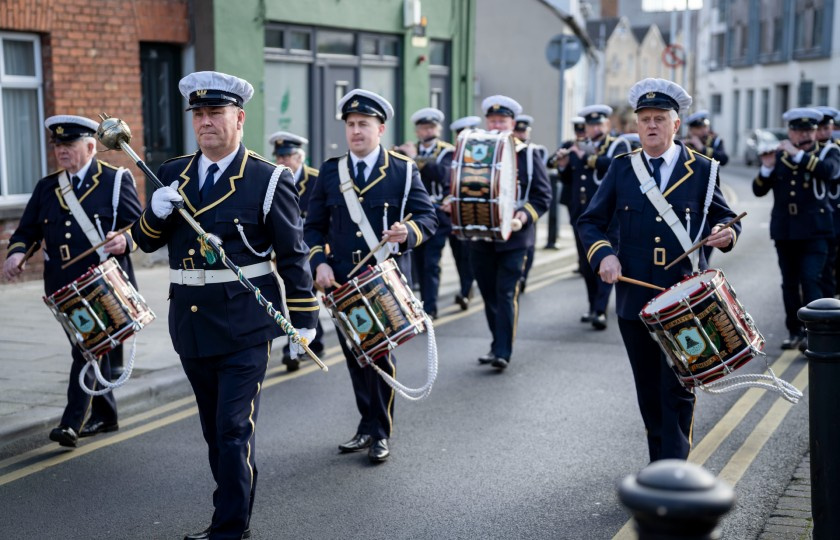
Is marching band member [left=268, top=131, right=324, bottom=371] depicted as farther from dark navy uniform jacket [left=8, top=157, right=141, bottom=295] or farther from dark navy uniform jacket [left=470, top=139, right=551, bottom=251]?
dark navy uniform jacket [left=8, top=157, right=141, bottom=295]

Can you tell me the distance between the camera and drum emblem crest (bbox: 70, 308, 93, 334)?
6.57m

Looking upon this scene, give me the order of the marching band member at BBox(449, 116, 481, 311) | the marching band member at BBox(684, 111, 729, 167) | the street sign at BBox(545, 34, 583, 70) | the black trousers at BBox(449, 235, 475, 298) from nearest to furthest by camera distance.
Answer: the marching band member at BBox(449, 116, 481, 311) < the black trousers at BBox(449, 235, 475, 298) < the marching band member at BBox(684, 111, 729, 167) < the street sign at BBox(545, 34, 583, 70)

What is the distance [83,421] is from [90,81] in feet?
24.9

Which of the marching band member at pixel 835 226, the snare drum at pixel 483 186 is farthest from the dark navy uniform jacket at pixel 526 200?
the marching band member at pixel 835 226

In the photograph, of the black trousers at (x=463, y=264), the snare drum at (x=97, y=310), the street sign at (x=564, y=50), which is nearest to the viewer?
the snare drum at (x=97, y=310)

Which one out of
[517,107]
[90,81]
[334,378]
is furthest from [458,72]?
[334,378]

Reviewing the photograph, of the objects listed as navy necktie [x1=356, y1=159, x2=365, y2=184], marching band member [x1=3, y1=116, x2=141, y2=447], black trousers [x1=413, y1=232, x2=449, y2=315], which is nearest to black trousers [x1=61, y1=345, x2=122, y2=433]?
marching band member [x1=3, y1=116, x2=141, y2=447]

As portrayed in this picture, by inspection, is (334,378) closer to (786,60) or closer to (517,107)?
(517,107)

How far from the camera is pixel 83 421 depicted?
7.04 metres

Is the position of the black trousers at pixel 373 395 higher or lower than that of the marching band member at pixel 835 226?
lower

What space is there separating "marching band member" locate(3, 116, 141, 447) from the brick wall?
594 centimetres

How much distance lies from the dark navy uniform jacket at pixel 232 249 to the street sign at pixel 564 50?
14.1 metres

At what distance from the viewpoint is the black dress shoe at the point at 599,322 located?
11258 mm

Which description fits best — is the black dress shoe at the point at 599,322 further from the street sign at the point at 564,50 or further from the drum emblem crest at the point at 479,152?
the street sign at the point at 564,50
